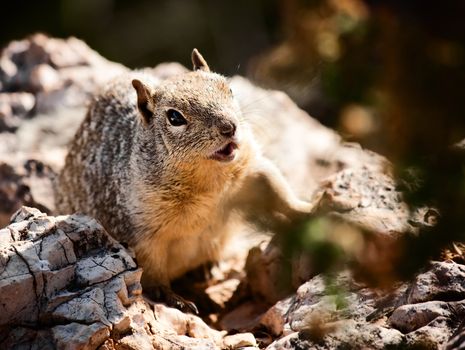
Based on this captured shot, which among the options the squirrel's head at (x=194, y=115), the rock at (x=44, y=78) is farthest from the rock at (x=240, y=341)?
the rock at (x=44, y=78)

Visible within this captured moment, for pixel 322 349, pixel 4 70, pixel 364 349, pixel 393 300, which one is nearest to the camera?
pixel 364 349

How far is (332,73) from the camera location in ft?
8.98

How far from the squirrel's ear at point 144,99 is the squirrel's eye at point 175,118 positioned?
1.08ft

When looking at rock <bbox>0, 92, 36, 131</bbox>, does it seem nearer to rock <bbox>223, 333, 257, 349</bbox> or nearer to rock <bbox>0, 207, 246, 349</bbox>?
rock <bbox>0, 207, 246, 349</bbox>

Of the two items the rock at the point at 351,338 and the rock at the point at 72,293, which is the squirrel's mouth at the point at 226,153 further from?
the rock at the point at 351,338

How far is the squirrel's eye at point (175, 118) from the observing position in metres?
5.02

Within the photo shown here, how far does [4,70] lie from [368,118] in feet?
20.8

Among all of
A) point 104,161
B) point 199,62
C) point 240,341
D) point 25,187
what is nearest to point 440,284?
point 240,341

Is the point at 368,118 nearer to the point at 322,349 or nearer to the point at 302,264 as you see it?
the point at 322,349

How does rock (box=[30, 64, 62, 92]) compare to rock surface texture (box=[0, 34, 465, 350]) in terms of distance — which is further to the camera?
rock (box=[30, 64, 62, 92])

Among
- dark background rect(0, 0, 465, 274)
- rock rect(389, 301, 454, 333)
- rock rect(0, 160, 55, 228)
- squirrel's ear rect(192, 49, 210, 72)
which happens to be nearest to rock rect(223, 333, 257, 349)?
rock rect(389, 301, 454, 333)

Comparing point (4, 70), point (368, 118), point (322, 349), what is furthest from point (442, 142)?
point (4, 70)

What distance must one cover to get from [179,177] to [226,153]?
56 centimetres

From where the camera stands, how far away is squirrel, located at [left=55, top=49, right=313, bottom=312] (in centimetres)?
492
